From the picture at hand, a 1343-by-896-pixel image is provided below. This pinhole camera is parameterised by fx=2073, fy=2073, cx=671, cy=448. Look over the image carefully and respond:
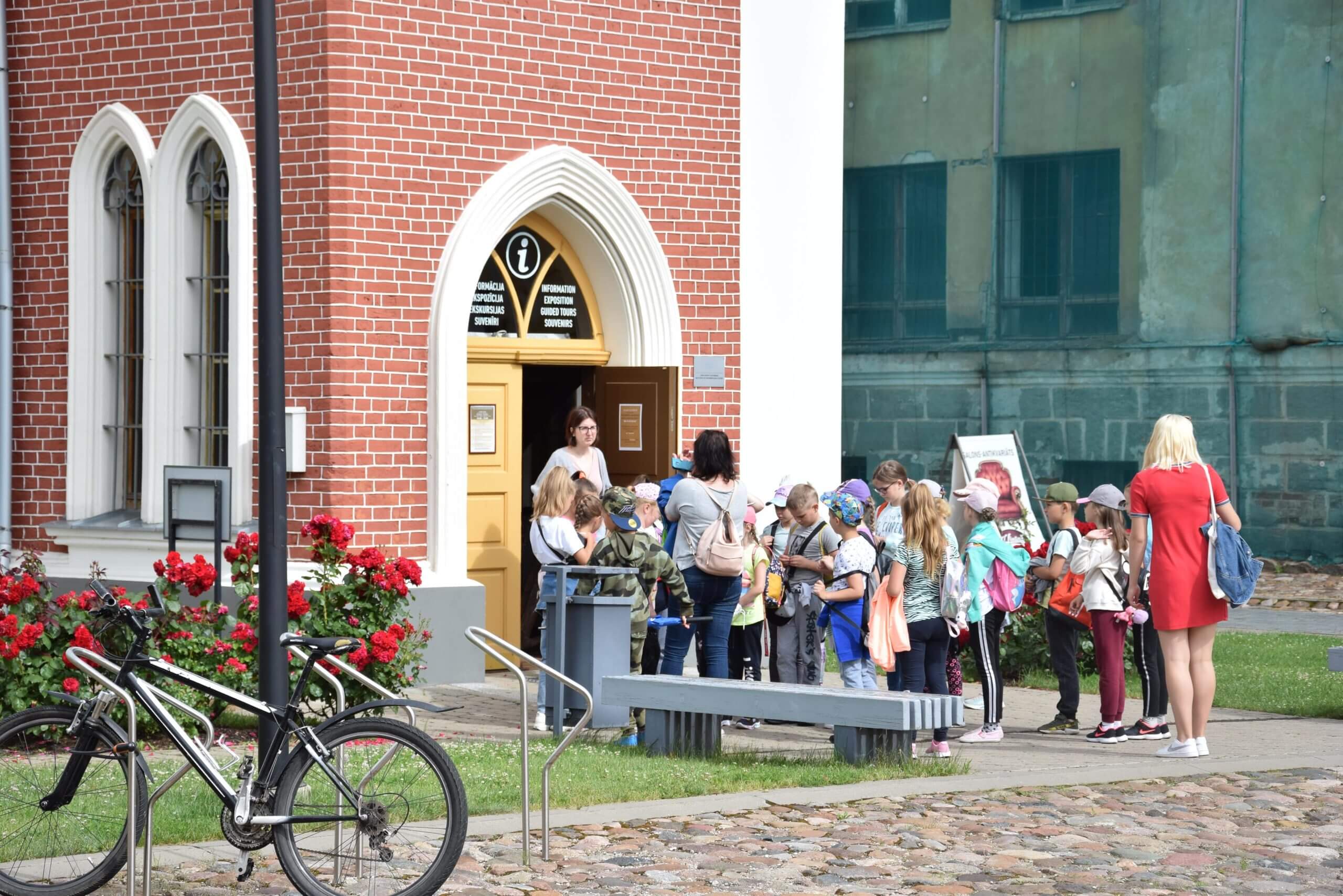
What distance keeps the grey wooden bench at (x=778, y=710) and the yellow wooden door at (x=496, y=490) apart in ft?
12.2

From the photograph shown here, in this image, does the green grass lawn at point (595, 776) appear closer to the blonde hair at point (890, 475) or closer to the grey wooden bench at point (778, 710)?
the grey wooden bench at point (778, 710)

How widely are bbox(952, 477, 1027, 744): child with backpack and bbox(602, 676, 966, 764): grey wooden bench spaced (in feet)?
3.39

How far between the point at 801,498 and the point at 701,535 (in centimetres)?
61

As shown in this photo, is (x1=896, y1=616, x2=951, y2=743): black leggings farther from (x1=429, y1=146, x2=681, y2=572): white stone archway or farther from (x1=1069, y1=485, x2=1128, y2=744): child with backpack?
(x1=429, y1=146, x2=681, y2=572): white stone archway

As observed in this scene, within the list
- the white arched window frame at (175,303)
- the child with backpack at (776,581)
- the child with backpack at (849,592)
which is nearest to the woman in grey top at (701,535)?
the child with backpack at (776,581)

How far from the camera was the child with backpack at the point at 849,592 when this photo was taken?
1130cm

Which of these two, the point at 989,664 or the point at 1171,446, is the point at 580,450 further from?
the point at 1171,446

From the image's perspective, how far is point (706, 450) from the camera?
1191cm

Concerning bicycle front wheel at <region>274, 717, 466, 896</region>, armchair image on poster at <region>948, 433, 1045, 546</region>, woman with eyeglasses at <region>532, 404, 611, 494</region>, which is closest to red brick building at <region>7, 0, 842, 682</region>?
woman with eyeglasses at <region>532, 404, 611, 494</region>

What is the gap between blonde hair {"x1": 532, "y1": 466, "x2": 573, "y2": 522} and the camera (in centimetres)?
1164

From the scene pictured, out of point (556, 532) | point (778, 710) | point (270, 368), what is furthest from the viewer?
point (556, 532)

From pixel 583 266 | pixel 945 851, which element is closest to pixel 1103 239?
pixel 583 266

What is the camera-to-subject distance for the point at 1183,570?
10.7 meters

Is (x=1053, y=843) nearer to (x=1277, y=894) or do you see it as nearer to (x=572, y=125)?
(x=1277, y=894)
